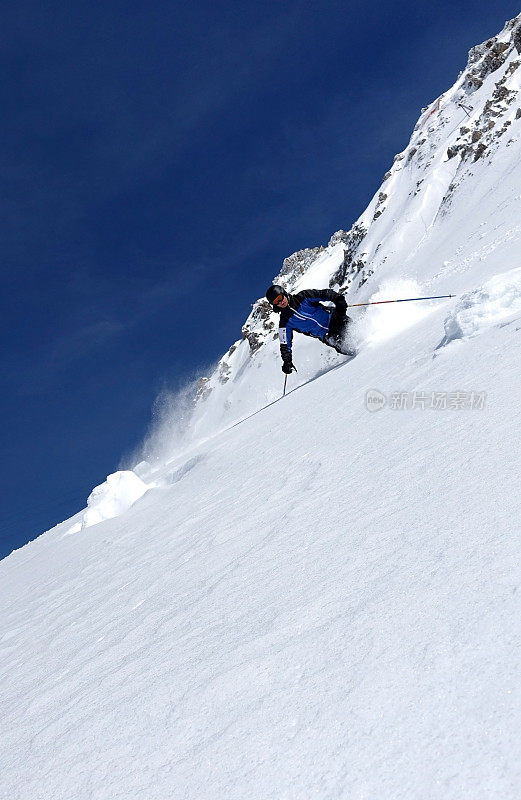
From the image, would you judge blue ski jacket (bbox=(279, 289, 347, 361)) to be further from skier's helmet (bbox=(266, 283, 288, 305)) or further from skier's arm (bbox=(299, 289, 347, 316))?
skier's helmet (bbox=(266, 283, 288, 305))

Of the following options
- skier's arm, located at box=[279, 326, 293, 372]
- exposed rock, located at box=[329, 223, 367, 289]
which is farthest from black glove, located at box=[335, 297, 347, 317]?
exposed rock, located at box=[329, 223, 367, 289]

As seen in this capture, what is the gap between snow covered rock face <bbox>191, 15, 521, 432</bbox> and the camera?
4078 centimetres

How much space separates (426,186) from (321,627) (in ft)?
187

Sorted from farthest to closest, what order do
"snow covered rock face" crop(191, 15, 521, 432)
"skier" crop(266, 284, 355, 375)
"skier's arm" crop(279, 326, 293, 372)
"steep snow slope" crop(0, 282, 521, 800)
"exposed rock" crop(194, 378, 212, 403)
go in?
"exposed rock" crop(194, 378, 212, 403) < "snow covered rock face" crop(191, 15, 521, 432) < "skier's arm" crop(279, 326, 293, 372) < "skier" crop(266, 284, 355, 375) < "steep snow slope" crop(0, 282, 521, 800)

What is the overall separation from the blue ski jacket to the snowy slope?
516 cm

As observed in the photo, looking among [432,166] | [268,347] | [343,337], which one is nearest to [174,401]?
[268,347]

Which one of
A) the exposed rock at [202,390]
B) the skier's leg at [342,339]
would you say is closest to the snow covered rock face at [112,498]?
the skier's leg at [342,339]

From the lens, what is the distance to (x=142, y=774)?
178 centimetres

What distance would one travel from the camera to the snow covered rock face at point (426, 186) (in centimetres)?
4078

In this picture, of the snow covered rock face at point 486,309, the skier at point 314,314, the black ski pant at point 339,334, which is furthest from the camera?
the black ski pant at point 339,334

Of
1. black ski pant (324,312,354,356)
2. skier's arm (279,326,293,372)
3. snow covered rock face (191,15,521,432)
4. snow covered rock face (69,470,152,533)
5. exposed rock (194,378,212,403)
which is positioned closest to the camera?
snow covered rock face (69,470,152,533)

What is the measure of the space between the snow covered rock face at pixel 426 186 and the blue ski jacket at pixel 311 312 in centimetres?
1157

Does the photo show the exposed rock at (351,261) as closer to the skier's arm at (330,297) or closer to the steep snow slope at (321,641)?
the skier's arm at (330,297)

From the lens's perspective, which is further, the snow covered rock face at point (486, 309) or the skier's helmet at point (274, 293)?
the skier's helmet at point (274, 293)
